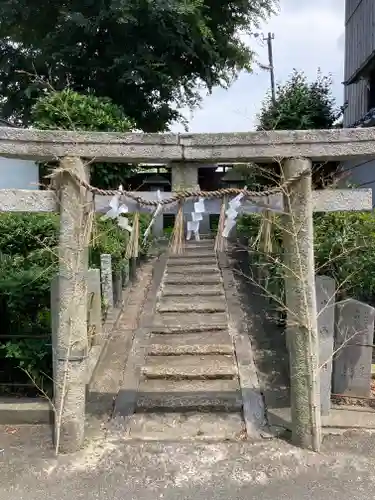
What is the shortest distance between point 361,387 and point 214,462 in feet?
6.69

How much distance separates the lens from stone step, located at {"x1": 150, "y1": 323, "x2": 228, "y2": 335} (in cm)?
720

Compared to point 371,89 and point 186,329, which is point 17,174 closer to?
point 186,329

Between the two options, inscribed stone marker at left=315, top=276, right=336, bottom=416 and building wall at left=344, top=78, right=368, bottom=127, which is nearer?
inscribed stone marker at left=315, top=276, right=336, bottom=416

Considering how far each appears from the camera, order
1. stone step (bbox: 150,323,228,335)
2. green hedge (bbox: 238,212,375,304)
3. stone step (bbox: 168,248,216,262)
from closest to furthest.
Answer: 1. green hedge (bbox: 238,212,375,304)
2. stone step (bbox: 150,323,228,335)
3. stone step (bbox: 168,248,216,262)

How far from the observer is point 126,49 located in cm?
1377

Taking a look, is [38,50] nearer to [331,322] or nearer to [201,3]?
[201,3]

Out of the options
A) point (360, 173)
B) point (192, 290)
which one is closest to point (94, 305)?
point (192, 290)

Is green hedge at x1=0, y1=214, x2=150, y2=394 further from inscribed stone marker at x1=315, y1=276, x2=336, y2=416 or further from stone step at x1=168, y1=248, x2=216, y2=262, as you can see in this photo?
stone step at x1=168, y1=248, x2=216, y2=262

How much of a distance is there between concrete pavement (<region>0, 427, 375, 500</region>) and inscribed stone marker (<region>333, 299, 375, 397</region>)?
2.24 ft

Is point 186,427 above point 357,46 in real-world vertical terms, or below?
below

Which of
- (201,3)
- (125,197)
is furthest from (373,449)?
(201,3)

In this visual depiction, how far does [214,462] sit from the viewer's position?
4.22 m

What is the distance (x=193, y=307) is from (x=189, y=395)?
8.69 ft

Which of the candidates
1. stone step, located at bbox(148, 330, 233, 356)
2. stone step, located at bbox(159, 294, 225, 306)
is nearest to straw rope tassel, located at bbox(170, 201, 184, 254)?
stone step, located at bbox(148, 330, 233, 356)
